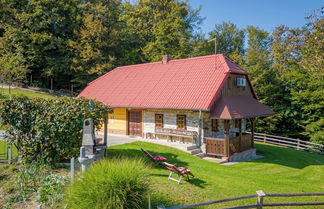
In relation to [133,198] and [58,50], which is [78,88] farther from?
[133,198]

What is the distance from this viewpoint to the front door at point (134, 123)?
17.9 m

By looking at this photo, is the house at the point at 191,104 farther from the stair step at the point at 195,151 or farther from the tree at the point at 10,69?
the tree at the point at 10,69

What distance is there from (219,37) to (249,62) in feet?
53.3

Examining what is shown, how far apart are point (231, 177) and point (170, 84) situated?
9221mm

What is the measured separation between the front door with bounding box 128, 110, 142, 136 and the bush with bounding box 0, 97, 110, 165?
28.7 feet

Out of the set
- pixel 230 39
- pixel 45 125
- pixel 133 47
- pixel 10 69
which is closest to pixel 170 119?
pixel 45 125

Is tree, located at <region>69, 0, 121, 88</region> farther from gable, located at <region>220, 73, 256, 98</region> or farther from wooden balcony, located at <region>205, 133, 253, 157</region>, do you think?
wooden balcony, located at <region>205, 133, 253, 157</region>

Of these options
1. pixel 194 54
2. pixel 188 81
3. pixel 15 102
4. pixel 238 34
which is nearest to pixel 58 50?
pixel 194 54

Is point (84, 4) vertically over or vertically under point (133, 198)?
over

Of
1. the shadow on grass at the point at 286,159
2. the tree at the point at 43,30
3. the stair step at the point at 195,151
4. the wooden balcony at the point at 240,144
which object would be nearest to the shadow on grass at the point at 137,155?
the stair step at the point at 195,151

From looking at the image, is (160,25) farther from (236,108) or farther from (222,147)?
(222,147)

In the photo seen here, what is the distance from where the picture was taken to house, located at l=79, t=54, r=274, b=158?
14.3 metres

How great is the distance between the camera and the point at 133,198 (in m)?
5.32

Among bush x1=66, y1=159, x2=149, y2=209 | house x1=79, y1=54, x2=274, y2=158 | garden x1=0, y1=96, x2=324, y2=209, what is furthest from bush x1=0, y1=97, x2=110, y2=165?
house x1=79, y1=54, x2=274, y2=158
